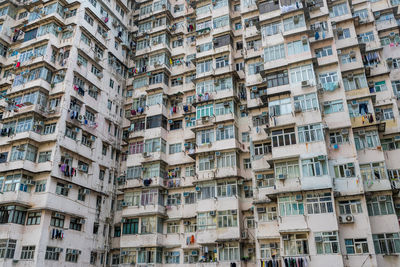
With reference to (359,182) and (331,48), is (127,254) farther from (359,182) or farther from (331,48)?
(331,48)

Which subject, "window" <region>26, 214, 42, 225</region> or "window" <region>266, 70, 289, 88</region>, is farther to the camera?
"window" <region>266, 70, 289, 88</region>

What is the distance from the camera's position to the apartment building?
25.8 m

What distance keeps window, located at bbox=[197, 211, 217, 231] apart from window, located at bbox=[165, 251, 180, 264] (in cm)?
351

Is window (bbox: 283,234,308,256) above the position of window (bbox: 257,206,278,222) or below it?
below

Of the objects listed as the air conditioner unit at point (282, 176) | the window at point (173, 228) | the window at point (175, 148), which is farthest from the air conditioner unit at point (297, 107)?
the window at point (173, 228)

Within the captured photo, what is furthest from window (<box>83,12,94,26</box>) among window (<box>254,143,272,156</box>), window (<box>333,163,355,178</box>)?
window (<box>333,163,355,178</box>)

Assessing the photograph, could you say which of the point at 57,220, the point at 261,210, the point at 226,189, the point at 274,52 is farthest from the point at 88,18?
the point at 261,210

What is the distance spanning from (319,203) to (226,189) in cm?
765

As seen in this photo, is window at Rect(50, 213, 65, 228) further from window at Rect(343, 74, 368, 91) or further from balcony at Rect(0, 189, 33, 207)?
window at Rect(343, 74, 368, 91)

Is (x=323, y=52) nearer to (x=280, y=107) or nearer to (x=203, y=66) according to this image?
(x=280, y=107)

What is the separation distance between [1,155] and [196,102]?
17550mm

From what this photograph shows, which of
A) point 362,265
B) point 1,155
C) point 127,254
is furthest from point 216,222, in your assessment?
point 1,155

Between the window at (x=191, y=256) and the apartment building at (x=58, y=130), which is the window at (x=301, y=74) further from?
the apartment building at (x=58, y=130)

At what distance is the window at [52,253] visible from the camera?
25.1 m
